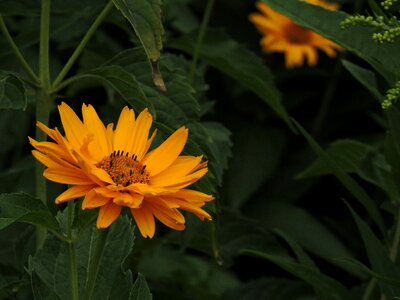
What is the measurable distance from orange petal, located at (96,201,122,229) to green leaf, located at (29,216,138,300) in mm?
193

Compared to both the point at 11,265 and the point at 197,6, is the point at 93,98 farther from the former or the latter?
the point at 11,265

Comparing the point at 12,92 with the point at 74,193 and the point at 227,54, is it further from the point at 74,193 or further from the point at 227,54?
the point at 227,54

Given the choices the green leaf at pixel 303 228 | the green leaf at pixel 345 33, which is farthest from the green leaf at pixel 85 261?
the green leaf at pixel 303 228

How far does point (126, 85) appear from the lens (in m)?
1.44

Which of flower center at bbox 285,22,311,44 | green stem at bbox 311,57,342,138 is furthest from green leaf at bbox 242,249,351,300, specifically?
flower center at bbox 285,22,311,44

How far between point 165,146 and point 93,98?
1.17m

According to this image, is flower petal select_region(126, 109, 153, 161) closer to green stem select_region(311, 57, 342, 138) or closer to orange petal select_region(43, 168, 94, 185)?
orange petal select_region(43, 168, 94, 185)

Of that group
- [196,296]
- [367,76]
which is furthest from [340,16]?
[196,296]

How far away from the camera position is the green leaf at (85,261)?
4.57ft

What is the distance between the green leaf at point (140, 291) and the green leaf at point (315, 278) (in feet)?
0.90

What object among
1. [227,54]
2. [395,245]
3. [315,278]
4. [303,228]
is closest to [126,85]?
[315,278]

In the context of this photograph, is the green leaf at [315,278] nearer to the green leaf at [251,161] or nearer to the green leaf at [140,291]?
the green leaf at [140,291]

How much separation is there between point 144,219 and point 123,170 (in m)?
0.11

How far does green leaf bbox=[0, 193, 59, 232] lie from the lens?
1.23m
